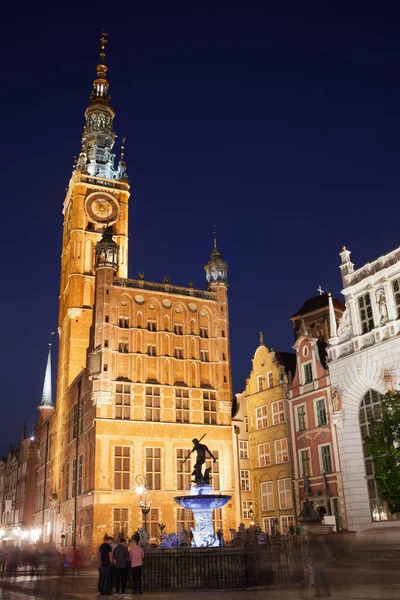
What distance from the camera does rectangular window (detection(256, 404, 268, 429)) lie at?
47.0 metres

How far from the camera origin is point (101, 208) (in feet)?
226

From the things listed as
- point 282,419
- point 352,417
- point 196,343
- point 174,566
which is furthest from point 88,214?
point 174,566

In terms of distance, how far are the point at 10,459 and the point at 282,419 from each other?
240ft

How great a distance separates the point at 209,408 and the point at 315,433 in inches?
489

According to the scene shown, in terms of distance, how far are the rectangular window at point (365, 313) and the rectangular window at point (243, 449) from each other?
19.6 m

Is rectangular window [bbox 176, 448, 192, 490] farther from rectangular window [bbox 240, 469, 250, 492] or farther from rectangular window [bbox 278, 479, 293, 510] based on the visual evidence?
rectangular window [bbox 278, 479, 293, 510]

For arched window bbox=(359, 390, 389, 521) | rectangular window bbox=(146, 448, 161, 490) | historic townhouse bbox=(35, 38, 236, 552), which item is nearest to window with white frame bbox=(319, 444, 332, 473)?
arched window bbox=(359, 390, 389, 521)

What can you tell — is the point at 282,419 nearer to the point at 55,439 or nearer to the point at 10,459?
the point at 55,439

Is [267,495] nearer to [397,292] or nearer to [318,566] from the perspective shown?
[397,292]

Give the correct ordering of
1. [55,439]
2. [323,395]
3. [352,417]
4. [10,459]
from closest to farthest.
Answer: [352,417]
[323,395]
[55,439]
[10,459]

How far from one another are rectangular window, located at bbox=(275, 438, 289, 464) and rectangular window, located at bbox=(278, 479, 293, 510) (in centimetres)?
149

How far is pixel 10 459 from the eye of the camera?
340 ft

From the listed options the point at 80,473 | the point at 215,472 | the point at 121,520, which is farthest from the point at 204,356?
the point at 121,520

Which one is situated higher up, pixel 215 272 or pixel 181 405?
pixel 215 272
